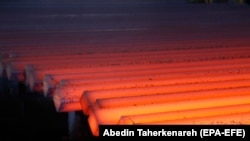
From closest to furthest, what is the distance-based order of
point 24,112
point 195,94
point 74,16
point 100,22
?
1. point 195,94
2. point 100,22
3. point 74,16
4. point 24,112

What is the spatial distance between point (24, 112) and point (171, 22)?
2.67 metres

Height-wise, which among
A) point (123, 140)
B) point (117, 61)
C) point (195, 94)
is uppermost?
point (117, 61)

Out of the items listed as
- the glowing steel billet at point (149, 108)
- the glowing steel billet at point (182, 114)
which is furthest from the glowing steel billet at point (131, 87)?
the glowing steel billet at point (182, 114)

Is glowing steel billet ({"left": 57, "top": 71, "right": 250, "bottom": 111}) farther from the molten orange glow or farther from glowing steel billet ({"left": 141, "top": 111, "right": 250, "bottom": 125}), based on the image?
glowing steel billet ({"left": 141, "top": 111, "right": 250, "bottom": 125})

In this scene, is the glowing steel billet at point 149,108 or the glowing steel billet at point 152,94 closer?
the glowing steel billet at point 149,108

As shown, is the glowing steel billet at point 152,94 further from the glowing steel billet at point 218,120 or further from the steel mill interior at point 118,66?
the glowing steel billet at point 218,120

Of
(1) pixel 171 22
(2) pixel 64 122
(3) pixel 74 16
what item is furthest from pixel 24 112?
(1) pixel 171 22

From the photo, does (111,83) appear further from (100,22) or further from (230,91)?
(100,22)

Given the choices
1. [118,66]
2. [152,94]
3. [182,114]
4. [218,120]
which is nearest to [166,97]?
[152,94]

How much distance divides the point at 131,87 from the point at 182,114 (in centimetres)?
41

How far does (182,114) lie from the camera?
4.99ft

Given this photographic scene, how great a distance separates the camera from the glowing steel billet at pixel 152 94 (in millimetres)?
1654

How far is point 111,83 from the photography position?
1944 mm

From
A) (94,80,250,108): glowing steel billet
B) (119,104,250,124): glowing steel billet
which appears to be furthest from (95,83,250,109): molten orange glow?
(119,104,250,124): glowing steel billet
